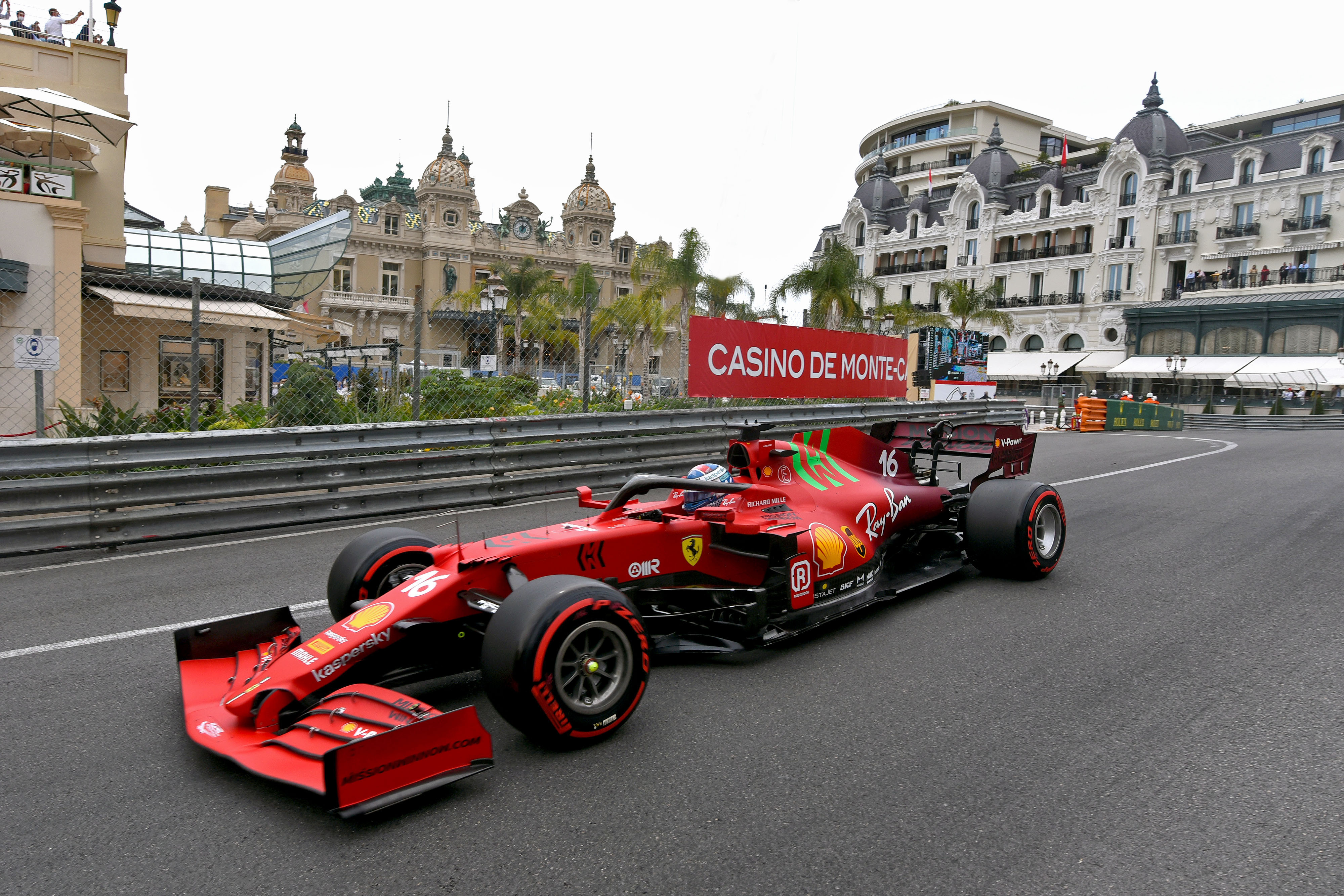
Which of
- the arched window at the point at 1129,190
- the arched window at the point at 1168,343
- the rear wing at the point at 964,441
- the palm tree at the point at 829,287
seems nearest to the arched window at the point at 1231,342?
the arched window at the point at 1168,343

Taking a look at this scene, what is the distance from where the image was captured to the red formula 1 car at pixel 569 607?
293 cm

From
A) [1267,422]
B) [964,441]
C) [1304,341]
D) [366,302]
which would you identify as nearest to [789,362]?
[964,441]

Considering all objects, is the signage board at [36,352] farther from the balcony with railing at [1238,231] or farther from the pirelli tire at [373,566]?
the balcony with railing at [1238,231]

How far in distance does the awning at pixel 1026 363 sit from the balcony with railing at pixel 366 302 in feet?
144

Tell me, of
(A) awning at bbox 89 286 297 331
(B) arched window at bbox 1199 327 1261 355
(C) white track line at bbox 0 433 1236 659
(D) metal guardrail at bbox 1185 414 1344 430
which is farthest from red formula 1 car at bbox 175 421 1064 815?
(B) arched window at bbox 1199 327 1261 355

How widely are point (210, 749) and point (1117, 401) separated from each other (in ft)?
107

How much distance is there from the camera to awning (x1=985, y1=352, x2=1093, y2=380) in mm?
54844

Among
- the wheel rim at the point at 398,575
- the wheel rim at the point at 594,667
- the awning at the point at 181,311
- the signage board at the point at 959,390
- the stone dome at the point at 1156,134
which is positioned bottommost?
the wheel rim at the point at 594,667

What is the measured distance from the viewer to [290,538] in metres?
7.16

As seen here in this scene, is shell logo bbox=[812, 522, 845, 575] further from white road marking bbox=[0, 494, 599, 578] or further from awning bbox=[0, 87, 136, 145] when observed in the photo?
awning bbox=[0, 87, 136, 145]

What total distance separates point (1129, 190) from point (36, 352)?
61.8m

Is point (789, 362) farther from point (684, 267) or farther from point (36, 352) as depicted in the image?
point (684, 267)

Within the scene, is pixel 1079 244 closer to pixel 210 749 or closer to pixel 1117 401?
pixel 1117 401

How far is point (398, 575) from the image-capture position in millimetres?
4211
